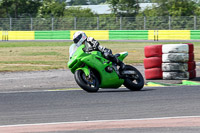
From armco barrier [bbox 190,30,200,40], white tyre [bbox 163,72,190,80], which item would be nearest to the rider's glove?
white tyre [bbox 163,72,190,80]

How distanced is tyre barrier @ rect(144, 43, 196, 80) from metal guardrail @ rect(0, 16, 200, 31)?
1025 inches

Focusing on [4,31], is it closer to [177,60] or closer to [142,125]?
[177,60]

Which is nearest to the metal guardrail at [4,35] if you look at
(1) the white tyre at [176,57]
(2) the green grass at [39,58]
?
(2) the green grass at [39,58]

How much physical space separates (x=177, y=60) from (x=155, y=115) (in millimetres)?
5578

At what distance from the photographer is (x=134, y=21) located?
3978cm

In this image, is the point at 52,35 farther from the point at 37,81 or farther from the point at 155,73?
the point at 155,73

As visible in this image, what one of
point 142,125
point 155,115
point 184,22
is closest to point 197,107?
point 155,115

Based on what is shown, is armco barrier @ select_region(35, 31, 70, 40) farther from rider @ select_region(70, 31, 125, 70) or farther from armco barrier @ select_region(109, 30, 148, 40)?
rider @ select_region(70, 31, 125, 70)

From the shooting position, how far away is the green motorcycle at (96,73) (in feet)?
29.4

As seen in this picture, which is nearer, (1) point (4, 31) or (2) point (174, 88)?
(2) point (174, 88)

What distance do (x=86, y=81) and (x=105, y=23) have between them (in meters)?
32.8

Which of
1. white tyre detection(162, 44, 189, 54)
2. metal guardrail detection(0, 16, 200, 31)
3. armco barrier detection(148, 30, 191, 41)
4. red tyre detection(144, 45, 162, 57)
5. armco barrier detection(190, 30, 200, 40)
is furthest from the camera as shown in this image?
metal guardrail detection(0, 16, 200, 31)

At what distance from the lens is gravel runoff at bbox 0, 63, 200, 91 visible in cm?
1113

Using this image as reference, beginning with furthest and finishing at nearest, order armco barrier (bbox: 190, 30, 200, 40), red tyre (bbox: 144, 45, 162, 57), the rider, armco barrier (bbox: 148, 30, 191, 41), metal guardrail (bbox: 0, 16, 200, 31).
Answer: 1. metal guardrail (bbox: 0, 16, 200, 31)
2. armco barrier (bbox: 148, 30, 191, 41)
3. armco barrier (bbox: 190, 30, 200, 40)
4. red tyre (bbox: 144, 45, 162, 57)
5. the rider
